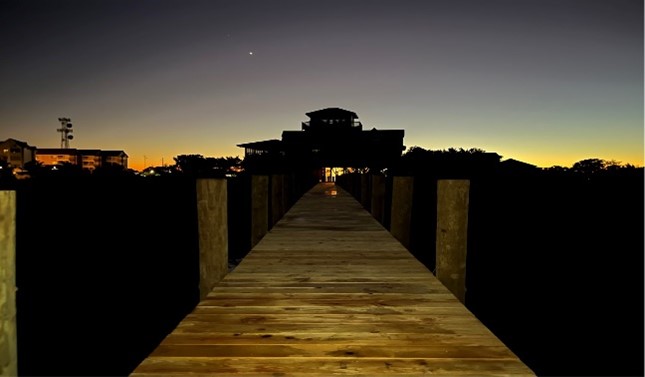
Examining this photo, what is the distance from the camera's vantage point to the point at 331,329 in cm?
296

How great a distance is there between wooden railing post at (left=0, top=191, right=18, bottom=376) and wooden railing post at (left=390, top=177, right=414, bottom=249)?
7.98m

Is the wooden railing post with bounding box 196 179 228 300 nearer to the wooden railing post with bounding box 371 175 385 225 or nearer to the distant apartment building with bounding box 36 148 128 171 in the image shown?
the wooden railing post with bounding box 371 175 385 225

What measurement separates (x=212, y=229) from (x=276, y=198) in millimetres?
6512

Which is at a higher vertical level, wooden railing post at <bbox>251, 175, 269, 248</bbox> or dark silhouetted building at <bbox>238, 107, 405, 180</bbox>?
dark silhouetted building at <bbox>238, 107, 405, 180</bbox>

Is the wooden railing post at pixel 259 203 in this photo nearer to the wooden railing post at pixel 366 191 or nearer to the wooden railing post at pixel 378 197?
the wooden railing post at pixel 378 197

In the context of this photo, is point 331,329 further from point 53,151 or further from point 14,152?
point 53,151

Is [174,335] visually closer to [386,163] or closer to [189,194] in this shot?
[189,194]

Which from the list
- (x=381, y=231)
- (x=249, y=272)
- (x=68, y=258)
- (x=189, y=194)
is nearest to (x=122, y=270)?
(x=68, y=258)

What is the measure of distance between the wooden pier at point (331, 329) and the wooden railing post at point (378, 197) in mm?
8263

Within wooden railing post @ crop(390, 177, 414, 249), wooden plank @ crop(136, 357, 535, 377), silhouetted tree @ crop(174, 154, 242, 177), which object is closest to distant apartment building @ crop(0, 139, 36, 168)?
silhouetted tree @ crop(174, 154, 242, 177)

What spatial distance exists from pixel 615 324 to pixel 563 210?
15.1 metres

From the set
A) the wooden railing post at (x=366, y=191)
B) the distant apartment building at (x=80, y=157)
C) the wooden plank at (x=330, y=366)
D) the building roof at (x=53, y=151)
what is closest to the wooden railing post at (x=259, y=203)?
the wooden plank at (x=330, y=366)

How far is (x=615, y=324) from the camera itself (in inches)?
463

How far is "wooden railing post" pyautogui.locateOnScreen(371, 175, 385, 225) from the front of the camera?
43.7ft
